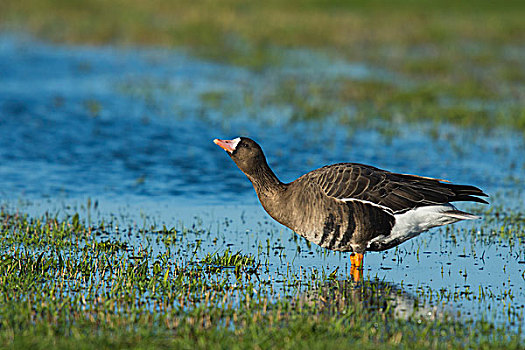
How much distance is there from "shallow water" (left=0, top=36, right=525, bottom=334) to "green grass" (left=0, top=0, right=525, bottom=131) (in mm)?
1376

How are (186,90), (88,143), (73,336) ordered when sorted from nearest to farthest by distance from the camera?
1. (73,336)
2. (88,143)
3. (186,90)

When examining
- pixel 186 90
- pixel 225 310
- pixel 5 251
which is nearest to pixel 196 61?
pixel 186 90

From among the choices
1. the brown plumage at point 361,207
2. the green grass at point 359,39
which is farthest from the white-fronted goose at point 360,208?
the green grass at point 359,39

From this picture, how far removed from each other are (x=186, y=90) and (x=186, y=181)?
34.3ft

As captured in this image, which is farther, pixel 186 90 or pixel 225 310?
pixel 186 90

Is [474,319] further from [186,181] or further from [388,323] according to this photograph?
[186,181]

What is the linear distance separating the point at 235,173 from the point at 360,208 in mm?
7064

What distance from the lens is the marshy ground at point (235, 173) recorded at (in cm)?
802

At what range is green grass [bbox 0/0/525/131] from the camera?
23.7 m

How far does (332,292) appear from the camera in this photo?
9.23m

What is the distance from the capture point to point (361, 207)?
9797 millimetres

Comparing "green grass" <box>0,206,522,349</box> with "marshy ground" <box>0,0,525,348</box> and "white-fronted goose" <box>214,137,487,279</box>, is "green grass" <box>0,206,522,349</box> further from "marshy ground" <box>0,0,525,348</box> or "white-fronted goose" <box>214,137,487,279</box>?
"white-fronted goose" <box>214,137,487,279</box>

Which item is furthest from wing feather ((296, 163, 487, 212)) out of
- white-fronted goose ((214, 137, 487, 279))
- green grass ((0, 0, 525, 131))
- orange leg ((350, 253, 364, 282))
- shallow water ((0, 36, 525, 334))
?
green grass ((0, 0, 525, 131))

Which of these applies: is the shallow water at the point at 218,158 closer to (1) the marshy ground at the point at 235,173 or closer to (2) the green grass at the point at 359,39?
(1) the marshy ground at the point at 235,173
